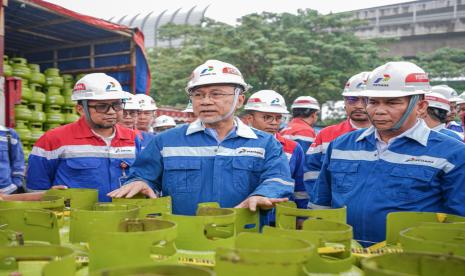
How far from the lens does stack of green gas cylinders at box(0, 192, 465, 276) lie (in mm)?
1084

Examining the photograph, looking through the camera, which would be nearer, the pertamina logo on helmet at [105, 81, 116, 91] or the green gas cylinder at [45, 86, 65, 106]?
the pertamina logo on helmet at [105, 81, 116, 91]

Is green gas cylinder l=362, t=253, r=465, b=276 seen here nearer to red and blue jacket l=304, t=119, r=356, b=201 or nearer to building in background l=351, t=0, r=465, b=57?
red and blue jacket l=304, t=119, r=356, b=201

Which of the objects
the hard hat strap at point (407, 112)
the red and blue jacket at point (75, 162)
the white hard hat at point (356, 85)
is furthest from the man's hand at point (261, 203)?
the white hard hat at point (356, 85)

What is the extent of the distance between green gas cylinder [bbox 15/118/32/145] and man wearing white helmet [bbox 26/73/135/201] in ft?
10.7

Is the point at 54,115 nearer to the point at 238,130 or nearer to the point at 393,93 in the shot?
the point at 238,130

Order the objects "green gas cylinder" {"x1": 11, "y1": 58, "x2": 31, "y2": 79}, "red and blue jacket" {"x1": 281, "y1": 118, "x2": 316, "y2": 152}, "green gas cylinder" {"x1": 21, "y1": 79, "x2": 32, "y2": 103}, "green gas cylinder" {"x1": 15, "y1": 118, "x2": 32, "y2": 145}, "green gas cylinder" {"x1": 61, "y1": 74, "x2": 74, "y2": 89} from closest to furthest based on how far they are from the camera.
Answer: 1. "red and blue jacket" {"x1": 281, "y1": 118, "x2": 316, "y2": 152}
2. "green gas cylinder" {"x1": 15, "y1": 118, "x2": 32, "y2": 145}
3. "green gas cylinder" {"x1": 21, "y1": 79, "x2": 32, "y2": 103}
4. "green gas cylinder" {"x1": 11, "y1": 58, "x2": 31, "y2": 79}
5. "green gas cylinder" {"x1": 61, "y1": 74, "x2": 74, "y2": 89}

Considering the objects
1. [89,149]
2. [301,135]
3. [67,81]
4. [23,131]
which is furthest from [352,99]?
[67,81]

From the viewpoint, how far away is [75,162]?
11.8 feet

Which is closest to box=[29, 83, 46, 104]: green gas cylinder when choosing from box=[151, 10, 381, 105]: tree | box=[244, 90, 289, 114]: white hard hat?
box=[244, 90, 289, 114]: white hard hat

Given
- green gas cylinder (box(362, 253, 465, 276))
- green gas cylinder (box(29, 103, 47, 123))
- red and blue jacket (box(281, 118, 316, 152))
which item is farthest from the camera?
green gas cylinder (box(29, 103, 47, 123))

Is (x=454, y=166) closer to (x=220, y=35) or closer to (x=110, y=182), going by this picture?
(x=110, y=182)

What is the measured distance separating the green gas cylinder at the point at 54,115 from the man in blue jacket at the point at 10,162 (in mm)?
2813

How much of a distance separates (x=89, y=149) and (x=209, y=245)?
2422 mm

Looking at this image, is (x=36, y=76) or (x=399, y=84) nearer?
(x=399, y=84)
